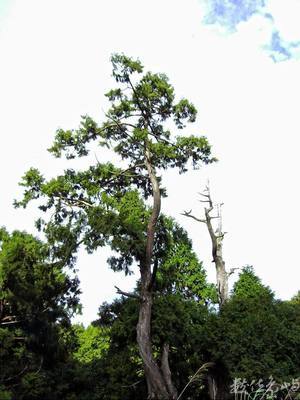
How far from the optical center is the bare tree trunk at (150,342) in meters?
11.1

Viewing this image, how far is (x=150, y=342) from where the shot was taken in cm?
1177

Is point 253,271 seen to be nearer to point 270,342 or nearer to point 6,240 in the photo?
point 270,342

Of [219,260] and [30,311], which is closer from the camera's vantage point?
[30,311]

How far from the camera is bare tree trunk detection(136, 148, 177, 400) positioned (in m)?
11.1

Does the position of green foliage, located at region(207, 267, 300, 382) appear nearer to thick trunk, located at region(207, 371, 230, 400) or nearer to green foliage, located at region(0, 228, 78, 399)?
thick trunk, located at region(207, 371, 230, 400)

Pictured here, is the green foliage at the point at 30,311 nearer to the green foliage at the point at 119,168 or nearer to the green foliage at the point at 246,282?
the green foliage at the point at 119,168

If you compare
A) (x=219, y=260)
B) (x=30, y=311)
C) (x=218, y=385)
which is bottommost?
(x=218, y=385)

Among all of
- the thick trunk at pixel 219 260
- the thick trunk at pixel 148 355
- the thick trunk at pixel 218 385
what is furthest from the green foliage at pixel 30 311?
the thick trunk at pixel 219 260

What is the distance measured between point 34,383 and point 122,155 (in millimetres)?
8066

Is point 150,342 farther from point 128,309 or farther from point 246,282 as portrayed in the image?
point 246,282

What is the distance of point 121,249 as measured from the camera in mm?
12109

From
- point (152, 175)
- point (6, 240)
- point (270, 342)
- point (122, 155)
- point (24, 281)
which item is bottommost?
point (270, 342)

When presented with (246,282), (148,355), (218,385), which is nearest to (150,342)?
(148,355)

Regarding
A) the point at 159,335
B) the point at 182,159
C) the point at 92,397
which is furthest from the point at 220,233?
the point at 92,397
